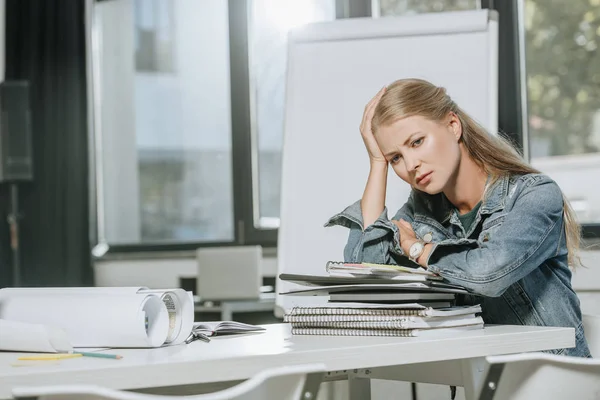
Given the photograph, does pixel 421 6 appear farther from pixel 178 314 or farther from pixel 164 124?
pixel 178 314

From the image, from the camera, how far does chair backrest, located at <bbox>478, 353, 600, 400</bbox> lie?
118cm

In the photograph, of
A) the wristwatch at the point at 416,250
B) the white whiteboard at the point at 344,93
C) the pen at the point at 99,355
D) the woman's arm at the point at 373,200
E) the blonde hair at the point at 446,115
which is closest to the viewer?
the pen at the point at 99,355

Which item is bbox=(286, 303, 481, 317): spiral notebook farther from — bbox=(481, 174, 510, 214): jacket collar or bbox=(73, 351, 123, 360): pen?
bbox=(73, 351, 123, 360): pen

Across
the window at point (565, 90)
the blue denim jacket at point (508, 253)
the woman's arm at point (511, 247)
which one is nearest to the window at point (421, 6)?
the window at point (565, 90)

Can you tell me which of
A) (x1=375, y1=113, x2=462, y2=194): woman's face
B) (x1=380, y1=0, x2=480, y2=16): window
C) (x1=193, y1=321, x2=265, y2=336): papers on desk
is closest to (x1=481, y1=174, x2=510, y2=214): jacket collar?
(x1=375, y1=113, x2=462, y2=194): woman's face

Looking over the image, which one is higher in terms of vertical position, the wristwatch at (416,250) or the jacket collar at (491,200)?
the jacket collar at (491,200)

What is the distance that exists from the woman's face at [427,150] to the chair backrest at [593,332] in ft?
1.34

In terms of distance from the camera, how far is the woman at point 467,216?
1520mm

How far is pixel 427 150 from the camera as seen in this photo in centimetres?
180

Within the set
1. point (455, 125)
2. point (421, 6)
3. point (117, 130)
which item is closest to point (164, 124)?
point (117, 130)

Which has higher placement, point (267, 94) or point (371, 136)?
point (267, 94)

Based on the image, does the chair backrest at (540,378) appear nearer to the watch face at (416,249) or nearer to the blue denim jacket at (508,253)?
the blue denim jacket at (508,253)

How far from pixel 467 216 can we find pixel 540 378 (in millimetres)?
683

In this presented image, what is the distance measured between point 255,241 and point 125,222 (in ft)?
3.48
